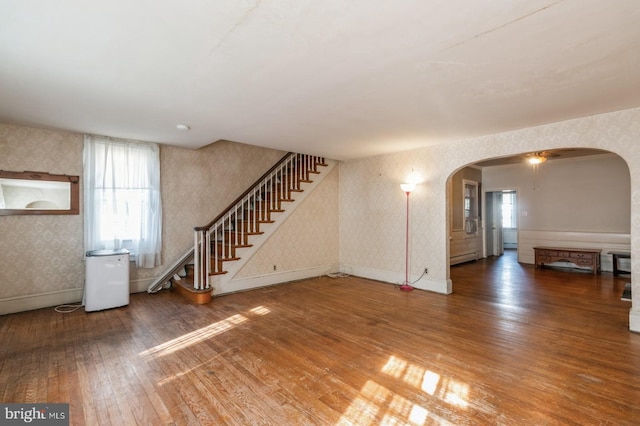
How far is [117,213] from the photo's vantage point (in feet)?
16.3

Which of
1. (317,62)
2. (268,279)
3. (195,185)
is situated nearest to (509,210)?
(268,279)

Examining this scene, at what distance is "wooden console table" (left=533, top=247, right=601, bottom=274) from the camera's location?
6.78 m

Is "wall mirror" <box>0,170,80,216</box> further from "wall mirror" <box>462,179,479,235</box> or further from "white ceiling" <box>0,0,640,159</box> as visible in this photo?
"wall mirror" <box>462,179,479,235</box>

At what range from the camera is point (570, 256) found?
277 inches

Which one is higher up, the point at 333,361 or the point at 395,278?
the point at 395,278

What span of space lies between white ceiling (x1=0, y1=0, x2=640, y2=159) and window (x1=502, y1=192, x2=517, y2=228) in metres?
8.85

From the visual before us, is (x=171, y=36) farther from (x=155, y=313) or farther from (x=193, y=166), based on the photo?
(x=193, y=166)

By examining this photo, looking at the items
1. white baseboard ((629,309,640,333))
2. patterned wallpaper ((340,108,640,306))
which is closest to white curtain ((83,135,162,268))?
patterned wallpaper ((340,108,640,306))

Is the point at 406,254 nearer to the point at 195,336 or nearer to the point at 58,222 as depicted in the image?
the point at 195,336

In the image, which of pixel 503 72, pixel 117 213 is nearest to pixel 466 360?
pixel 503 72

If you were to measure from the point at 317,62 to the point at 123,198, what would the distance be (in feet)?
14.0

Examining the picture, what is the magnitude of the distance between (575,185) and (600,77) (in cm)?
609

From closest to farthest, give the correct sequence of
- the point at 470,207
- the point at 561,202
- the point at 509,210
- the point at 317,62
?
the point at 317,62 < the point at 561,202 < the point at 470,207 < the point at 509,210

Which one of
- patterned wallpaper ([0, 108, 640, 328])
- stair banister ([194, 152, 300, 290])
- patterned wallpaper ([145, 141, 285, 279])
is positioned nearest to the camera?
patterned wallpaper ([0, 108, 640, 328])
